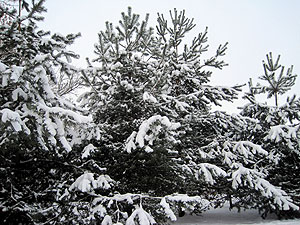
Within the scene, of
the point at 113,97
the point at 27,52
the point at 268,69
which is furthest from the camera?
the point at 268,69

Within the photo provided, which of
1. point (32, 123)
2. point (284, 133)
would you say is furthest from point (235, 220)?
point (32, 123)

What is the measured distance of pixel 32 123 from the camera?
3803 mm

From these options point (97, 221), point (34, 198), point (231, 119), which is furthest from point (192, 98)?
point (34, 198)

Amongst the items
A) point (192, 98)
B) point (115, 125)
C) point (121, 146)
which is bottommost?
point (121, 146)

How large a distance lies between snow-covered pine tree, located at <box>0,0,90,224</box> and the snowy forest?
2 centimetres

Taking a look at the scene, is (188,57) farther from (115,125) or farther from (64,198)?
(64,198)

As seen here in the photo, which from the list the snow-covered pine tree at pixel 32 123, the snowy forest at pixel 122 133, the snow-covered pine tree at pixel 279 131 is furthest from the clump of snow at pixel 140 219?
the snow-covered pine tree at pixel 279 131

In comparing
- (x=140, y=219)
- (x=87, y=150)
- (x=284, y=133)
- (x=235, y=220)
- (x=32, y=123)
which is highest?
(x=284, y=133)

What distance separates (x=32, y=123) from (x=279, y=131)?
718cm

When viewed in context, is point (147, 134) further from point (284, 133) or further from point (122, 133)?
point (284, 133)

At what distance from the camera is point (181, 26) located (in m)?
10.0

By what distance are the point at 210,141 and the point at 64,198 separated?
552 centimetres

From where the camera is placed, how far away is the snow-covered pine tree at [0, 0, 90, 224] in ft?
12.0

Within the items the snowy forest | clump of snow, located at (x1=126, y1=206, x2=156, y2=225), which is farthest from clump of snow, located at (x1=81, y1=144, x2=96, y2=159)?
clump of snow, located at (x1=126, y1=206, x2=156, y2=225)
